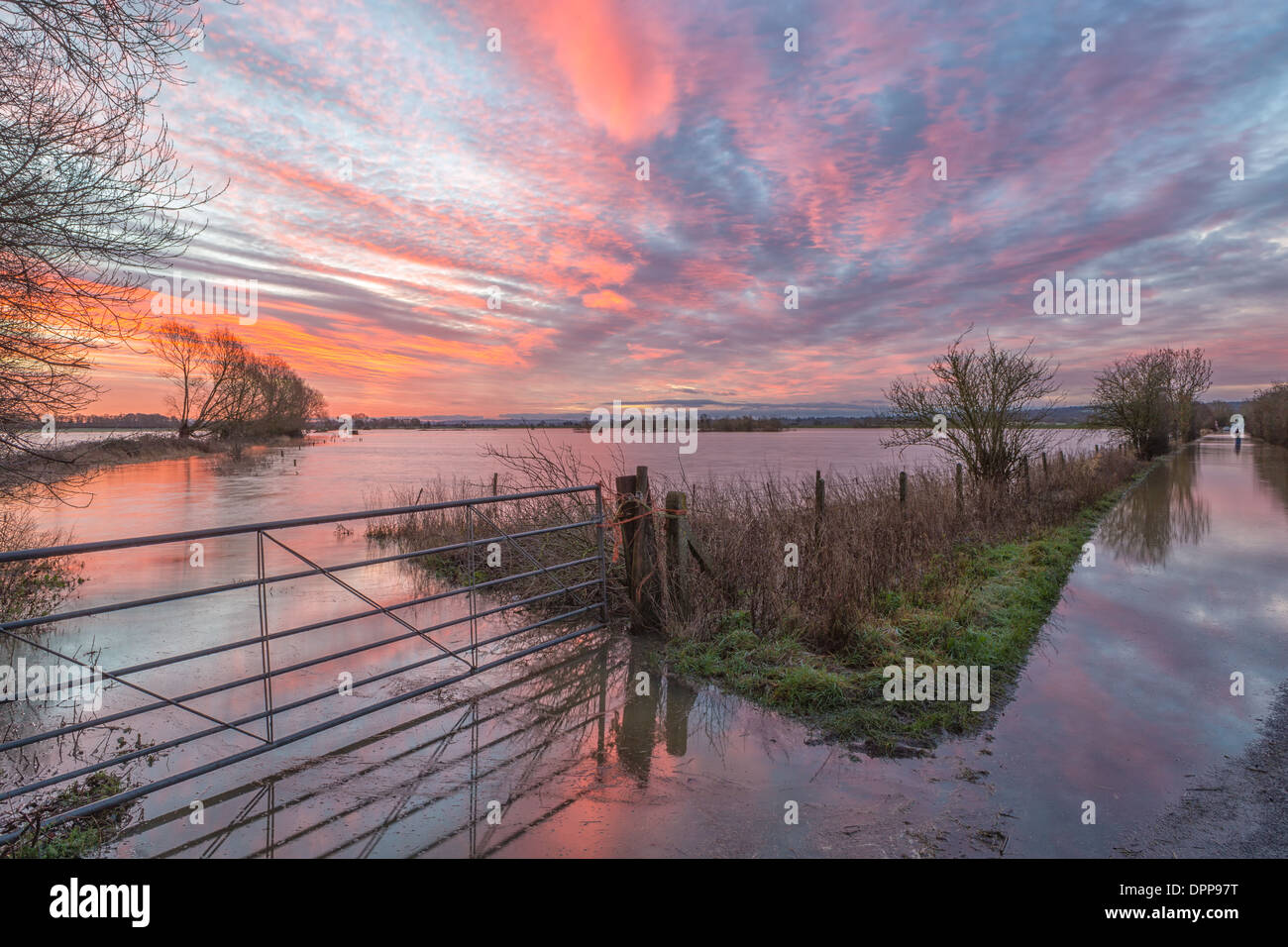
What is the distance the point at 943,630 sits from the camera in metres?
6.54

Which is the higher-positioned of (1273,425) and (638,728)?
(1273,425)

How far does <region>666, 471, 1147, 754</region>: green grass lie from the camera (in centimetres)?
477

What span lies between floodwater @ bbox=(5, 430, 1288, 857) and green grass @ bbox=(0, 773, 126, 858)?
16 centimetres

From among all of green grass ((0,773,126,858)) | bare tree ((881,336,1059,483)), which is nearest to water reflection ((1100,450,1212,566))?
bare tree ((881,336,1059,483))

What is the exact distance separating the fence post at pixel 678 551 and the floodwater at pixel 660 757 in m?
0.69

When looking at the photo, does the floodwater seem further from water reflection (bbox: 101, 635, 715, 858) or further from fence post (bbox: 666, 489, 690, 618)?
fence post (bbox: 666, 489, 690, 618)

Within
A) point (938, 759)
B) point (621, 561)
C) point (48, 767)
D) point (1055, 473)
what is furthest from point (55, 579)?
point (1055, 473)

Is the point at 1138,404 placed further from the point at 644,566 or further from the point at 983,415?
the point at 644,566

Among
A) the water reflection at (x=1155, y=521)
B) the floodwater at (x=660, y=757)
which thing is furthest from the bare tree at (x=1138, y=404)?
the floodwater at (x=660, y=757)

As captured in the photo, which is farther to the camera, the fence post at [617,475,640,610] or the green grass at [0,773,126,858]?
the fence post at [617,475,640,610]

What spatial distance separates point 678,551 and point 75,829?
16.7ft

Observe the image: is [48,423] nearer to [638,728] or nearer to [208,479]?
[638,728]
